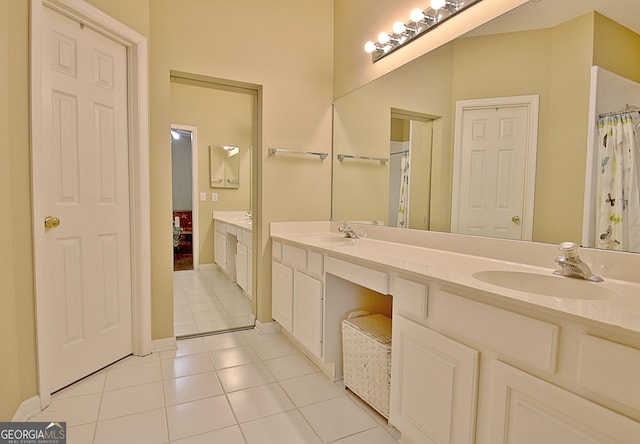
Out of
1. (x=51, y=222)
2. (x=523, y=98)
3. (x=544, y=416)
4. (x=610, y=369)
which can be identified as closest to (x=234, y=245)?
(x=51, y=222)

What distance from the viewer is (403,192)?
209cm

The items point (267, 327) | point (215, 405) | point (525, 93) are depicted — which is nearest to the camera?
point (525, 93)

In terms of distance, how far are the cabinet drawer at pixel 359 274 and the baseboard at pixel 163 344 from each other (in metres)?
1.31

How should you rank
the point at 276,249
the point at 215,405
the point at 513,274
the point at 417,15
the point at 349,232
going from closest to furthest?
the point at 513,274
the point at 215,405
the point at 417,15
the point at 349,232
the point at 276,249

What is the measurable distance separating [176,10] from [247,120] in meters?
2.08

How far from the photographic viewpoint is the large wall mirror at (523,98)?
1.19 m

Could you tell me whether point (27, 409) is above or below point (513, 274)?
below

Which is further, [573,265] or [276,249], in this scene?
[276,249]

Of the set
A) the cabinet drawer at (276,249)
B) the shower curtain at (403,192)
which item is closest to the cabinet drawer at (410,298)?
the shower curtain at (403,192)

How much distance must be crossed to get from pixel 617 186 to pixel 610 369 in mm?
713

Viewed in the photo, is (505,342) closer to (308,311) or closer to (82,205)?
(308,311)

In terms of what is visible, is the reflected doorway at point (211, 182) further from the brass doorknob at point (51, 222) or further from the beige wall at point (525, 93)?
the beige wall at point (525, 93)

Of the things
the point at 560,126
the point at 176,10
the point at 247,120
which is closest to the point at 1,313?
the point at 176,10

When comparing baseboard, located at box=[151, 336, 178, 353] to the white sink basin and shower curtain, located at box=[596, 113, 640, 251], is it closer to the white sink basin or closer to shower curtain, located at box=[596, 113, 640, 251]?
the white sink basin
